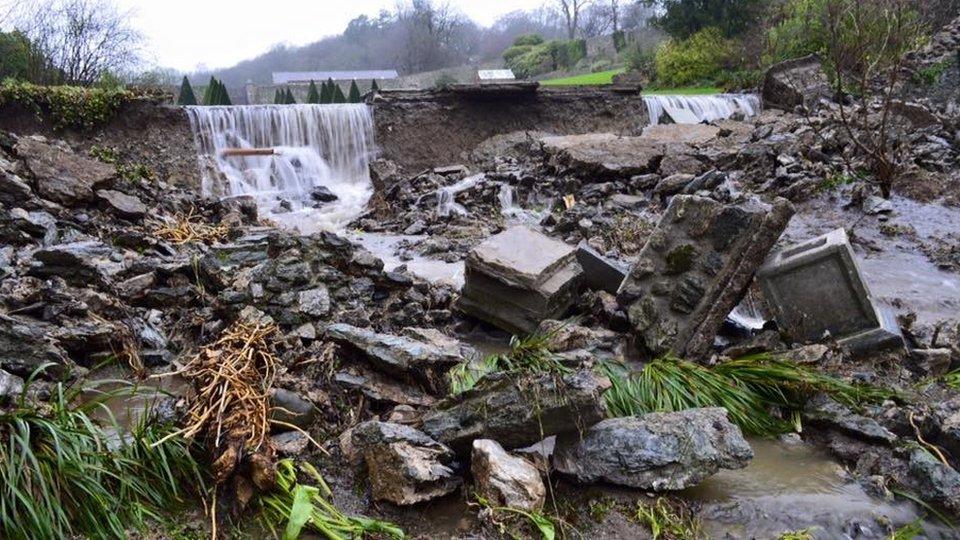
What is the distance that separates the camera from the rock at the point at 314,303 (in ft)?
12.8

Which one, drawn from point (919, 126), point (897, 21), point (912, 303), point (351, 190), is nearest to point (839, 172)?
point (897, 21)

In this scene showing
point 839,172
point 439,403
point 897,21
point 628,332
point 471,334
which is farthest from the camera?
point 839,172

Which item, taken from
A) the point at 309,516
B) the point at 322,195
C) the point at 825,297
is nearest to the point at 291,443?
the point at 309,516

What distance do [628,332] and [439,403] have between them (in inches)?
68.4

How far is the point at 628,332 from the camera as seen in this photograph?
4016 mm

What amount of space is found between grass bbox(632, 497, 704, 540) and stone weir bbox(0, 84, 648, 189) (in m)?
10.8

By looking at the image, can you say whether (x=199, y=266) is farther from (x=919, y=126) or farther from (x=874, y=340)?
(x=919, y=126)

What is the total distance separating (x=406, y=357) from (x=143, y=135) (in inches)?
399

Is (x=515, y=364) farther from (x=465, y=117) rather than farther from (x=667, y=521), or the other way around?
(x=465, y=117)

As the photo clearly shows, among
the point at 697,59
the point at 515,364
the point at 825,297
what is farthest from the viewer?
the point at 697,59

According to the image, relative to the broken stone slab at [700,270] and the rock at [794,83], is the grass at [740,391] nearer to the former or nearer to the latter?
the broken stone slab at [700,270]

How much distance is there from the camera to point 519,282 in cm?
416

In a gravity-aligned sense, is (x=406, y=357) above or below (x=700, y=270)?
below

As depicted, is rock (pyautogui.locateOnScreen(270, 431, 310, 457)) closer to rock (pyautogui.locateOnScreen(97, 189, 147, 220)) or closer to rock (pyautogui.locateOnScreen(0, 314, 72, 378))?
rock (pyautogui.locateOnScreen(0, 314, 72, 378))
